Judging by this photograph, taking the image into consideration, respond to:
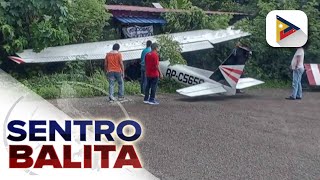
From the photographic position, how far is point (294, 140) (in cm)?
777

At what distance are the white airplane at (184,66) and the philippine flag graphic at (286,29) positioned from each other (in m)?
7.85

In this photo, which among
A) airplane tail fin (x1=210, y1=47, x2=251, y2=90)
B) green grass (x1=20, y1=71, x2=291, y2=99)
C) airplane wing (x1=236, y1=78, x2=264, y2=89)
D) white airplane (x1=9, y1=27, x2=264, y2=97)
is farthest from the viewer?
airplane wing (x1=236, y1=78, x2=264, y2=89)

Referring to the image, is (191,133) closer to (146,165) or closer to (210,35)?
(146,165)

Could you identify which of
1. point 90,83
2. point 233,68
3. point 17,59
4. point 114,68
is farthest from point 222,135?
point 17,59

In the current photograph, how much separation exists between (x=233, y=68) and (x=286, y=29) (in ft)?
27.2

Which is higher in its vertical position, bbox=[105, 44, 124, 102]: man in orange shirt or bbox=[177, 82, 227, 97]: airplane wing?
bbox=[105, 44, 124, 102]: man in orange shirt

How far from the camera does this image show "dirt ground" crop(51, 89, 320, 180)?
5871mm

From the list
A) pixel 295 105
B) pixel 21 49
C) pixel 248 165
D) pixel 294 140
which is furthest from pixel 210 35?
pixel 248 165

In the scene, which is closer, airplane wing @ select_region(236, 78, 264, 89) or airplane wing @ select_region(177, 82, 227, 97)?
airplane wing @ select_region(177, 82, 227, 97)

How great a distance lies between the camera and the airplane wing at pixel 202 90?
11047mm

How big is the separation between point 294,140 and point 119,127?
5.12 meters

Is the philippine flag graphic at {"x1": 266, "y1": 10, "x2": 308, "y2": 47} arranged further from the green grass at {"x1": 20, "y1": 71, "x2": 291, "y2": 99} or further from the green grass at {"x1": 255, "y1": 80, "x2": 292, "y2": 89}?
the green grass at {"x1": 255, "y1": 80, "x2": 292, "y2": 89}

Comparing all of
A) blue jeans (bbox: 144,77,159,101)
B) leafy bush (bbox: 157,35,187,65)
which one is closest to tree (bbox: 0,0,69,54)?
leafy bush (bbox: 157,35,187,65)

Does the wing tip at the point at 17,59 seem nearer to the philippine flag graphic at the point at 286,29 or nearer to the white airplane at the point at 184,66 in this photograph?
the white airplane at the point at 184,66
